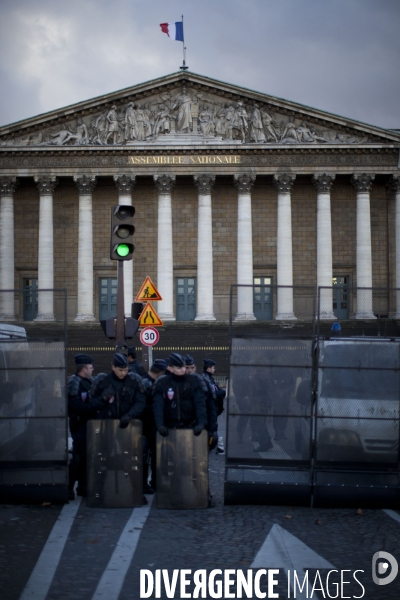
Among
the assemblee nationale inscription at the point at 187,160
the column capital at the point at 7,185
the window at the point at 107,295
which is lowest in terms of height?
the window at the point at 107,295

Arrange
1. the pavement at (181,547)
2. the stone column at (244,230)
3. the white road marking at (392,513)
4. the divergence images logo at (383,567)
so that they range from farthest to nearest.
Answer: the stone column at (244,230) → the white road marking at (392,513) → the divergence images logo at (383,567) → the pavement at (181,547)

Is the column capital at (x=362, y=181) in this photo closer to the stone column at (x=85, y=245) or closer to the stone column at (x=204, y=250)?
the stone column at (x=204, y=250)

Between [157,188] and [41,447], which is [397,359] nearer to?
[41,447]

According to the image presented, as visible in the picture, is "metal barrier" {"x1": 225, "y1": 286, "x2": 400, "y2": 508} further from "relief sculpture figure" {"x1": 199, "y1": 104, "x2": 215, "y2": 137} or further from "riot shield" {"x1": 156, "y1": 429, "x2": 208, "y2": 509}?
"relief sculpture figure" {"x1": 199, "y1": 104, "x2": 215, "y2": 137}

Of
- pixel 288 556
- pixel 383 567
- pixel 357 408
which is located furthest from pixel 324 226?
pixel 383 567

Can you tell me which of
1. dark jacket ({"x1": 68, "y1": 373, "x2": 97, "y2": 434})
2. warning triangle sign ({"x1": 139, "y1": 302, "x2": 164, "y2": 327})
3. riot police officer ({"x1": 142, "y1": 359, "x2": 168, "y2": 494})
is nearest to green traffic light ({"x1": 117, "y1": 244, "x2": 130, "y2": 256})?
dark jacket ({"x1": 68, "y1": 373, "x2": 97, "y2": 434})

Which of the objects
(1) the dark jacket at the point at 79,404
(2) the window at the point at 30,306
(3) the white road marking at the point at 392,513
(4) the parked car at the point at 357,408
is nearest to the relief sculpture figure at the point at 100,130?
(2) the window at the point at 30,306

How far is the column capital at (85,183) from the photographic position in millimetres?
42438

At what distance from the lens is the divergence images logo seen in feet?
26.6

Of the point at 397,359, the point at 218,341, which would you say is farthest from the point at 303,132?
the point at 397,359

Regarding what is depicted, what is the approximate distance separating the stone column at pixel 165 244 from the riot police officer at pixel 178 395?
99.9ft

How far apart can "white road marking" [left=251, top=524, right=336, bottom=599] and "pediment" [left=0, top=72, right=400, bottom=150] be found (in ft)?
112

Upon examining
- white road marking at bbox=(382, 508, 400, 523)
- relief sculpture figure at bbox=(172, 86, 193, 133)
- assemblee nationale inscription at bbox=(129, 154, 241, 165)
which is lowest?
white road marking at bbox=(382, 508, 400, 523)

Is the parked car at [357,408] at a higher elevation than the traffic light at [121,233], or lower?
lower
